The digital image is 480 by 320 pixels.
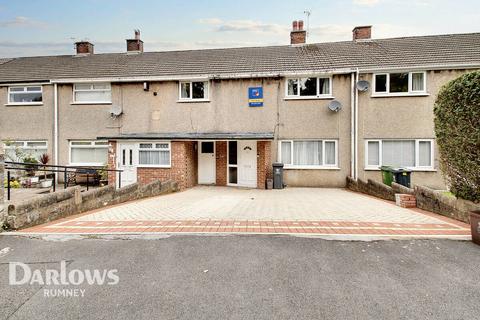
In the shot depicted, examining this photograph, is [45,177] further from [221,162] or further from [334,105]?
[334,105]

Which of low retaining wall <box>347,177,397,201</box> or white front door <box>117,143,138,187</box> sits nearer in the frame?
low retaining wall <box>347,177,397,201</box>

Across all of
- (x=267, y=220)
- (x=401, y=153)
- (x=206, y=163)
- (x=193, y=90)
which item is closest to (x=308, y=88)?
(x=401, y=153)

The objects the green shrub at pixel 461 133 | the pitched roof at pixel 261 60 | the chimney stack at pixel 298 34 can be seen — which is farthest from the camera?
the chimney stack at pixel 298 34

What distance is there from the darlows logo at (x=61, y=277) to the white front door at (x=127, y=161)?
935 centimetres

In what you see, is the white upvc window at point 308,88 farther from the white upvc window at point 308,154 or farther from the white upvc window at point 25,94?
the white upvc window at point 25,94

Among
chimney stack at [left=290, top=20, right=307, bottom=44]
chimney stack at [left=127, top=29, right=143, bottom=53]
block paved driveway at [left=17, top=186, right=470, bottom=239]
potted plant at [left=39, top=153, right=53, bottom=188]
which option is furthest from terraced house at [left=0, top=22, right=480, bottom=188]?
block paved driveway at [left=17, top=186, right=470, bottom=239]

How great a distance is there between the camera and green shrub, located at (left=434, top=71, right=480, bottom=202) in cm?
486

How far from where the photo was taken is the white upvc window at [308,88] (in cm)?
1285

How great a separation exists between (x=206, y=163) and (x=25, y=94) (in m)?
10.6

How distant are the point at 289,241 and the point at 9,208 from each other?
17.9 ft

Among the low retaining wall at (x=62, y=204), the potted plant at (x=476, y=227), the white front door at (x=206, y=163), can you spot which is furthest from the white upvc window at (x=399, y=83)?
the low retaining wall at (x=62, y=204)

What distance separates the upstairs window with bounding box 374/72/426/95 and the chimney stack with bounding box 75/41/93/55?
58.0 ft

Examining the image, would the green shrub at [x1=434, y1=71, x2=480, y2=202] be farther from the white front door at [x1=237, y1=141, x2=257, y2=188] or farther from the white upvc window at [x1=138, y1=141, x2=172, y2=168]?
the white upvc window at [x1=138, y1=141, x2=172, y2=168]

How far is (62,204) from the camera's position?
6.37 m
